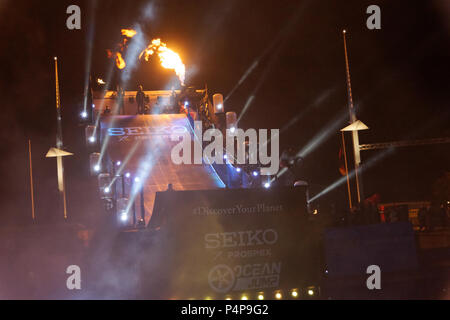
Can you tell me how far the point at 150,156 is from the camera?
21.7m

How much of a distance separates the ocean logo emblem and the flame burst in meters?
27.9

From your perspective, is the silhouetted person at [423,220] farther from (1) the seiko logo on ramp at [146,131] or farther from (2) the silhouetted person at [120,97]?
(2) the silhouetted person at [120,97]

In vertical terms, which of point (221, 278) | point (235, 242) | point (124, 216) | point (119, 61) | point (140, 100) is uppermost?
point (119, 61)

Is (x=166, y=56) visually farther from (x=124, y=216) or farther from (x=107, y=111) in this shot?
(x=124, y=216)

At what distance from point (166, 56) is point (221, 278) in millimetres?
28701

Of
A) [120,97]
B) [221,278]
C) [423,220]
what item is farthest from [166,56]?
[221,278]

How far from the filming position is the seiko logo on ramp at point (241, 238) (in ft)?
22.1

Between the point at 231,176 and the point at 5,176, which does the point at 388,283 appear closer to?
the point at 231,176

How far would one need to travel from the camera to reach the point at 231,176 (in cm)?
1950

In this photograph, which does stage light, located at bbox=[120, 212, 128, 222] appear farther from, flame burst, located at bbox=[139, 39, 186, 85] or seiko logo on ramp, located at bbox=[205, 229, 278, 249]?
flame burst, located at bbox=[139, 39, 186, 85]

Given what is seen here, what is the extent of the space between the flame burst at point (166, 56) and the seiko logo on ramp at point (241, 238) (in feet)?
90.7

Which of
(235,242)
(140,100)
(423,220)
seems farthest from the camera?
(140,100)

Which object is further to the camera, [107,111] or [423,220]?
[107,111]
